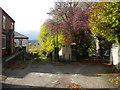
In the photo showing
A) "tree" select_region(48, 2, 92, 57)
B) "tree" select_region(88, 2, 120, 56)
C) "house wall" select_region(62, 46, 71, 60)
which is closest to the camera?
"tree" select_region(88, 2, 120, 56)

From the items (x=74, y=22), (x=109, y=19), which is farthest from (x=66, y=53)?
(x=109, y=19)

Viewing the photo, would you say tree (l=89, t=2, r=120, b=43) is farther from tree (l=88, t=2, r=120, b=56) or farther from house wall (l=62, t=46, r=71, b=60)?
house wall (l=62, t=46, r=71, b=60)

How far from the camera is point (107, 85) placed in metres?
5.55

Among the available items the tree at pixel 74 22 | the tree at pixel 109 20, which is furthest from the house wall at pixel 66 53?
the tree at pixel 109 20

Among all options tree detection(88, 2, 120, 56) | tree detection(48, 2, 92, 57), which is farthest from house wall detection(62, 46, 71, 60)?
tree detection(88, 2, 120, 56)

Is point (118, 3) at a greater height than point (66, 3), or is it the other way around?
point (66, 3)

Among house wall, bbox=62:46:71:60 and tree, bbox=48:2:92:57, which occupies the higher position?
tree, bbox=48:2:92:57

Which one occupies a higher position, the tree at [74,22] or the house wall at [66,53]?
the tree at [74,22]

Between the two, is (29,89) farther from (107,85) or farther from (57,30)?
(57,30)

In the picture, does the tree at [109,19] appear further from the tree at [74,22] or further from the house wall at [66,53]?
the house wall at [66,53]

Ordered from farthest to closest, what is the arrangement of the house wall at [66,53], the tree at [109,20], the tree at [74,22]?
the house wall at [66,53], the tree at [74,22], the tree at [109,20]

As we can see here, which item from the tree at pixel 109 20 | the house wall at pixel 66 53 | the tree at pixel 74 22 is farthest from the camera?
the house wall at pixel 66 53

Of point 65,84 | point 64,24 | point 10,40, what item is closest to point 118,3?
point 65,84

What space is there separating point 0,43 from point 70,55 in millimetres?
7852
